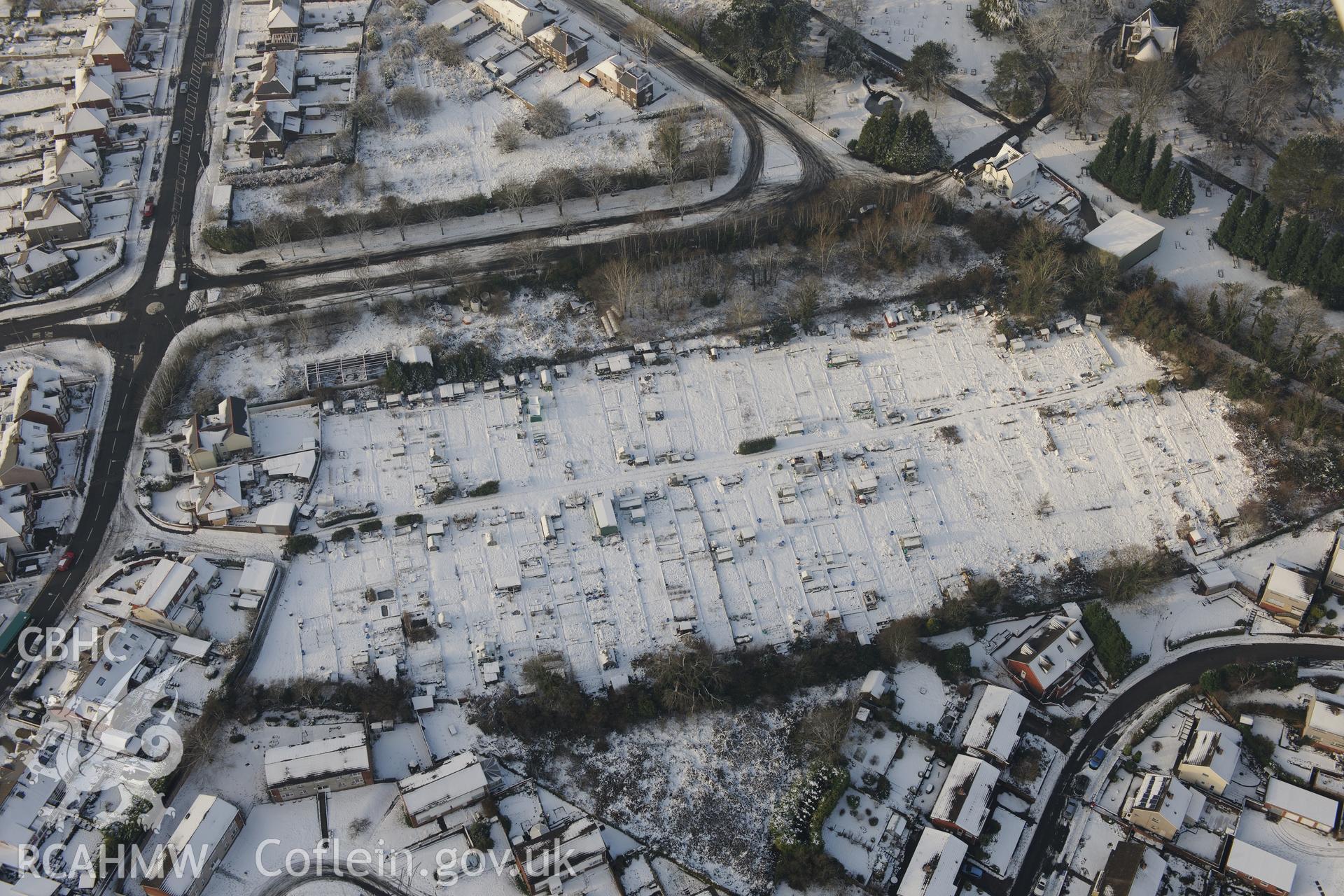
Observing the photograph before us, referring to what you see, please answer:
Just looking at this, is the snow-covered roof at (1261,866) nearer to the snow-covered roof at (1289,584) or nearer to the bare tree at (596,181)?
the snow-covered roof at (1289,584)

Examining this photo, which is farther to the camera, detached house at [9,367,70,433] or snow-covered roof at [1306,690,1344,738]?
detached house at [9,367,70,433]

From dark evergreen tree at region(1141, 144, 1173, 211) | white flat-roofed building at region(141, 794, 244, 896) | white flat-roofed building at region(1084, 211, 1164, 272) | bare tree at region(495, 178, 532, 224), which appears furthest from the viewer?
bare tree at region(495, 178, 532, 224)

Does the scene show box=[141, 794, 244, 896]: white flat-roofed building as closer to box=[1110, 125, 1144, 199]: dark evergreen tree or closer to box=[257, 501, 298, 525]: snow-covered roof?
box=[257, 501, 298, 525]: snow-covered roof

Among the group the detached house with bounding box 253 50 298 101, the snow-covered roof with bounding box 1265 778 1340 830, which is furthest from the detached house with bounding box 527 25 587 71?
the snow-covered roof with bounding box 1265 778 1340 830

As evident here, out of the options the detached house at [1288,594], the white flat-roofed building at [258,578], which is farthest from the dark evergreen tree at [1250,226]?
the white flat-roofed building at [258,578]

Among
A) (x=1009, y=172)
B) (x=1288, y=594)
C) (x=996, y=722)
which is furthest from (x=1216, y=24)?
(x=996, y=722)

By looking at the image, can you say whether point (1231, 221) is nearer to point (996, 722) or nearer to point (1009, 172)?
point (1009, 172)
